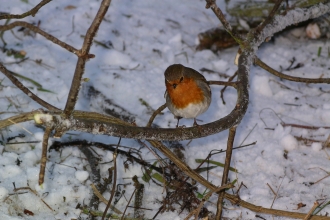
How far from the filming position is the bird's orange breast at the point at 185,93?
323 cm

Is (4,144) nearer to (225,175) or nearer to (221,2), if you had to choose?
(225,175)

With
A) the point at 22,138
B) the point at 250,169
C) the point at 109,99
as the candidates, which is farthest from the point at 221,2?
the point at 22,138

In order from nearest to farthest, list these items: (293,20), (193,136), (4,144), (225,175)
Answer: (193,136) < (225,175) < (4,144) < (293,20)

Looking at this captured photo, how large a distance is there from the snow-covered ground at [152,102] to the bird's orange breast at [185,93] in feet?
1.59

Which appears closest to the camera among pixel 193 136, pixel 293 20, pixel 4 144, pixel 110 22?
pixel 193 136

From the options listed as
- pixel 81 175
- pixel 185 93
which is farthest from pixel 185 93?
pixel 81 175

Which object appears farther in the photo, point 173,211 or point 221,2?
point 221,2

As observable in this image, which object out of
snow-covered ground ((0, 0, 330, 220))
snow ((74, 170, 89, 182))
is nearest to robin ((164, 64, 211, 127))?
snow-covered ground ((0, 0, 330, 220))

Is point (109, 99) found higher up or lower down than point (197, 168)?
higher up

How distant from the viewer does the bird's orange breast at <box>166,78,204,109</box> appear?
323 cm

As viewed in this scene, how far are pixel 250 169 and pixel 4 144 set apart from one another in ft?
5.31

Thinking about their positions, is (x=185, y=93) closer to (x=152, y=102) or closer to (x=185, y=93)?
(x=185, y=93)

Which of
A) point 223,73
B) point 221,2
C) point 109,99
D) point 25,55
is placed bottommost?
point 109,99

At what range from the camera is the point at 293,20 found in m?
4.21
